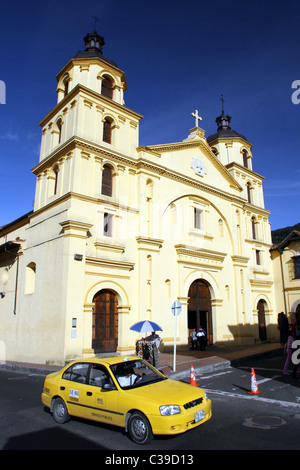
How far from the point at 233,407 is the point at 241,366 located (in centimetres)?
768

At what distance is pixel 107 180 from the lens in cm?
1919

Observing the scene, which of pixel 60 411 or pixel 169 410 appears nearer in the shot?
pixel 169 410

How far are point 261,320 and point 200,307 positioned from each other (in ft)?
26.2

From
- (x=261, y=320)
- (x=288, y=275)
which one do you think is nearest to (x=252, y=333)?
(x=261, y=320)

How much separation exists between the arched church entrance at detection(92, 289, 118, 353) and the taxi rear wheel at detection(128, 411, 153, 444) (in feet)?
34.4

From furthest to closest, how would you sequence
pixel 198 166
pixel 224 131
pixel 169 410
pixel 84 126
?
pixel 224 131, pixel 198 166, pixel 84 126, pixel 169 410

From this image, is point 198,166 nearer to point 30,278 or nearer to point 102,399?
point 30,278

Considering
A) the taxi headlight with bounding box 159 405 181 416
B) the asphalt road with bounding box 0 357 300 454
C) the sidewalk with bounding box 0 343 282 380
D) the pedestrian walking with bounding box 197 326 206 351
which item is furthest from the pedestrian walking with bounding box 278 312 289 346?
the taxi headlight with bounding box 159 405 181 416

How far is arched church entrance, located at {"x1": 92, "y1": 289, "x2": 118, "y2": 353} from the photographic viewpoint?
16719 mm

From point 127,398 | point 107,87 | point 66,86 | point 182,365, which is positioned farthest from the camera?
point 66,86

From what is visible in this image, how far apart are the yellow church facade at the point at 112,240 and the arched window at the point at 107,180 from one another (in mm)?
60

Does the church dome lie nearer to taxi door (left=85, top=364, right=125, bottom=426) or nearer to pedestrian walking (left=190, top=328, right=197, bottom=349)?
pedestrian walking (left=190, top=328, right=197, bottom=349)

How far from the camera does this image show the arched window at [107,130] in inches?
789
